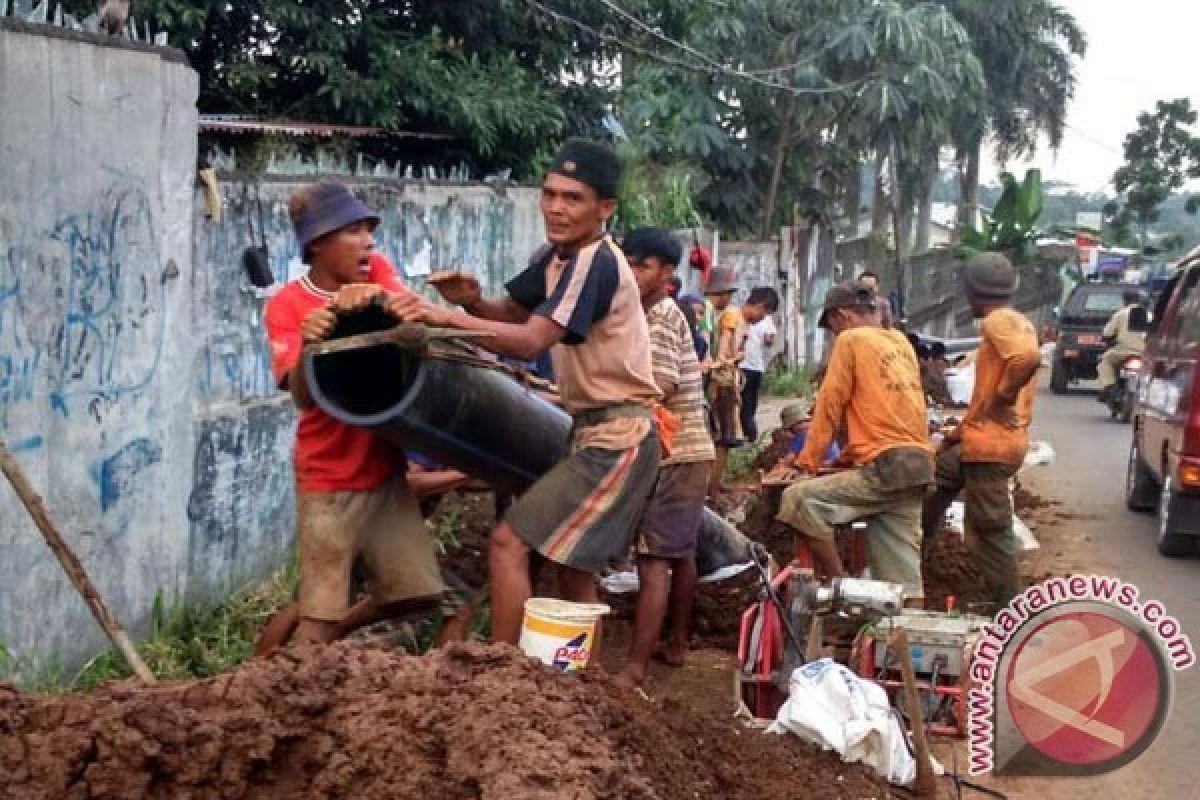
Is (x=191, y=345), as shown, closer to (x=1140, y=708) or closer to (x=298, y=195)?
(x=298, y=195)

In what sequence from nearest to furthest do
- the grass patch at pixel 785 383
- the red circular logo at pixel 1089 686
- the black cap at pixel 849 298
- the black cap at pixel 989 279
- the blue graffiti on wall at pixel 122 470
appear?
the red circular logo at pixel 1089 686, the blue graffiti on wall at pixel 122 470, the black cap at pixel 849 298, the black cap at pixel 989 279, the grass patch at pixel 785 383

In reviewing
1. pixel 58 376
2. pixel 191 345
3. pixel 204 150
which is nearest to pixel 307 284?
pixel 58 376

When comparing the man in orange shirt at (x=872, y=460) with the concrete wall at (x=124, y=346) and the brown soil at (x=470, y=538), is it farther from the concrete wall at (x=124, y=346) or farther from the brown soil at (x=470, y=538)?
the concrete wall at (x=124, y=346)

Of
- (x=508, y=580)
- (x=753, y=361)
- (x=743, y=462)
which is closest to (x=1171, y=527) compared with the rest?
(x=743, y=462)

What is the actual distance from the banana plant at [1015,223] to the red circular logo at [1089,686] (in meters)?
32.6

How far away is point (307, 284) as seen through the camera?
500 cm

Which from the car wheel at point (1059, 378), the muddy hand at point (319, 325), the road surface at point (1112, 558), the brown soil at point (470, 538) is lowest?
the car wheel at point (1059, 378)

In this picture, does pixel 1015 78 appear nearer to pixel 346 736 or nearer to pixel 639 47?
pixel 639 47

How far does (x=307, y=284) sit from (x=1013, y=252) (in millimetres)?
33947

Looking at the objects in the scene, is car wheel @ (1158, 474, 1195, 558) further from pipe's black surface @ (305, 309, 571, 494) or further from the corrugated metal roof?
the corrugated metal roof

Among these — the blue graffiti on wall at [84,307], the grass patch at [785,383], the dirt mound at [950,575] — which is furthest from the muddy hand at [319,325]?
the grass patch at [785,383]

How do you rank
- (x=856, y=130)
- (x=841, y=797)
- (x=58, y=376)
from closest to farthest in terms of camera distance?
(x=841, y=797) < (x=58, y=376) < (x=856, y=130)

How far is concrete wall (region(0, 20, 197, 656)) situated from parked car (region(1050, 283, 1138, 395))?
19698 mm

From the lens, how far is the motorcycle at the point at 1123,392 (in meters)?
18.8
